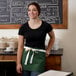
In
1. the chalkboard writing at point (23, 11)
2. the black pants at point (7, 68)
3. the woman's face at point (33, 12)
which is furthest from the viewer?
the chalkboard writing at point (23, 11)

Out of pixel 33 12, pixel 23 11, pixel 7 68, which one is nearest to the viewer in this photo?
pixel 7 68

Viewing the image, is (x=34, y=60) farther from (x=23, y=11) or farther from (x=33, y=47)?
(x=23, y=11)

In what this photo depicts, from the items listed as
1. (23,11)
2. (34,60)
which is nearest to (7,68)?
(34,60)

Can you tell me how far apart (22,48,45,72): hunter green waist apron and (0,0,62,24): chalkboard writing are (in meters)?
0.81

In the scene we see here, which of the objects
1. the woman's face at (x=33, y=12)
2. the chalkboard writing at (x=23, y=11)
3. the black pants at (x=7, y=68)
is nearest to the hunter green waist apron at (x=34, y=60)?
the woman's face at (x=33, y=12)

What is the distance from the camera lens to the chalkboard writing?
9.48 ft

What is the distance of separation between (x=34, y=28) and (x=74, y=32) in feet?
2.87

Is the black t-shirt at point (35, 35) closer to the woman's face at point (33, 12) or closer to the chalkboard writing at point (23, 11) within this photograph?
the woman's face at point (33, 12)

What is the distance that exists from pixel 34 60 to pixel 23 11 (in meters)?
0.96

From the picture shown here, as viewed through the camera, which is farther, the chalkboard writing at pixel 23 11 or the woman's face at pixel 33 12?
the chalkboard writing at pixel 23 11

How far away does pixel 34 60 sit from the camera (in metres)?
2.20

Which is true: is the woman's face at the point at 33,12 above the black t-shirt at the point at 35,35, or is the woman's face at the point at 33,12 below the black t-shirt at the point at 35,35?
above

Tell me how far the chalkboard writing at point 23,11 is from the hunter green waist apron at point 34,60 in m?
0.81

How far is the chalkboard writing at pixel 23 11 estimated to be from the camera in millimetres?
2889
